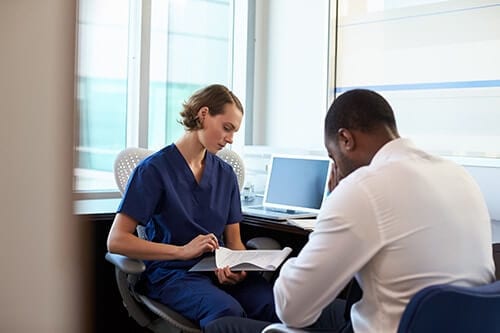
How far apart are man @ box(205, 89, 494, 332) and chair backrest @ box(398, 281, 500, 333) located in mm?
75

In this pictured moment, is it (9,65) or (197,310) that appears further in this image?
(197,310)

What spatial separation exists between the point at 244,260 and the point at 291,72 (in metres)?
1.71

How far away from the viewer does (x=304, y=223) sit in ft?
7.04

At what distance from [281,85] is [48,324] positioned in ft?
9.89

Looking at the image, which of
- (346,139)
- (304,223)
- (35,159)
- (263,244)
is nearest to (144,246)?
(263,244)

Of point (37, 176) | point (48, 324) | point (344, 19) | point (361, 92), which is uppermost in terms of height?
A: point (344, 19)

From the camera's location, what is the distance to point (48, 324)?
0.45 metres

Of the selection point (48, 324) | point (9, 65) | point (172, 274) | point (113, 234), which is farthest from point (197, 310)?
point (9, 65)

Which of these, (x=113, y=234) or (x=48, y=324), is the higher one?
(x=48, y=324)

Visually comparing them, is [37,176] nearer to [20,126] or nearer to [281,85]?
[20,126]

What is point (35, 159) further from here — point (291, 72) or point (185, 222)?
point (291, 72)

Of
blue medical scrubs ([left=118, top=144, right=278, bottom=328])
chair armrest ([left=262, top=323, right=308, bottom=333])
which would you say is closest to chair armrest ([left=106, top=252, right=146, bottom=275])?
blue medical scrubs ([left=118, top=144, right=278, bottom=328])

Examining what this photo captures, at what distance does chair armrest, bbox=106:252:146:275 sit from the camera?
178cm

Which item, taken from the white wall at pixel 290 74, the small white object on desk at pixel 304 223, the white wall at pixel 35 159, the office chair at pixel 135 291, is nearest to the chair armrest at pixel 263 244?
the office chair at pixel 135 291
